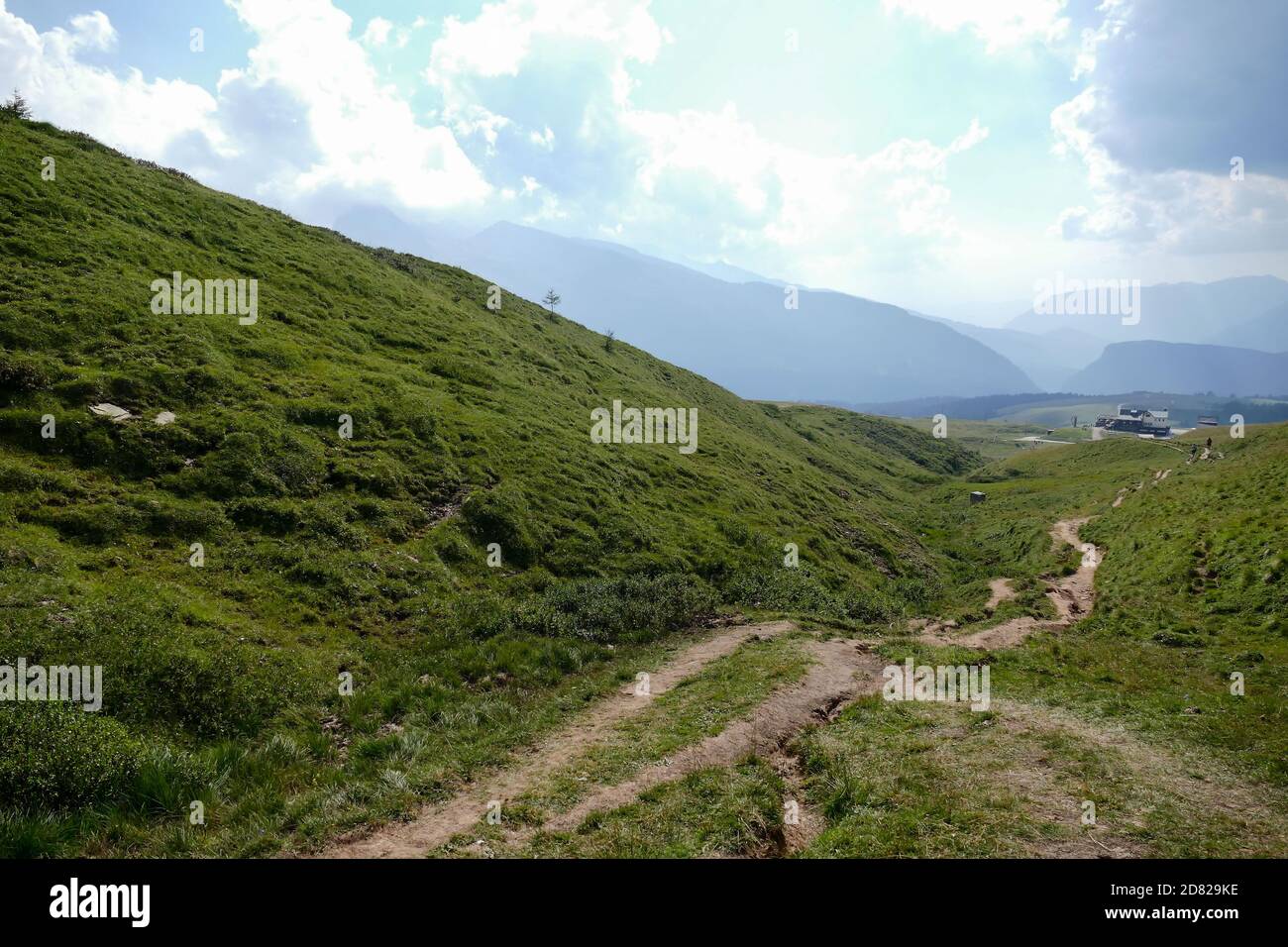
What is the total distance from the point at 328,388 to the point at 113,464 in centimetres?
1126

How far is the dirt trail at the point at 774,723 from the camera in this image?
38.1 feet

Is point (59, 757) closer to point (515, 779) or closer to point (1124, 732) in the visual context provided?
point (515, 779)

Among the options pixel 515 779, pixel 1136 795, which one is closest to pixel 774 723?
pixel 515 779

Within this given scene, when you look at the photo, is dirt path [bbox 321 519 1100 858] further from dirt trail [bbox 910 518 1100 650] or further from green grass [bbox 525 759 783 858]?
green grass [bbox 525 759 783 858]
